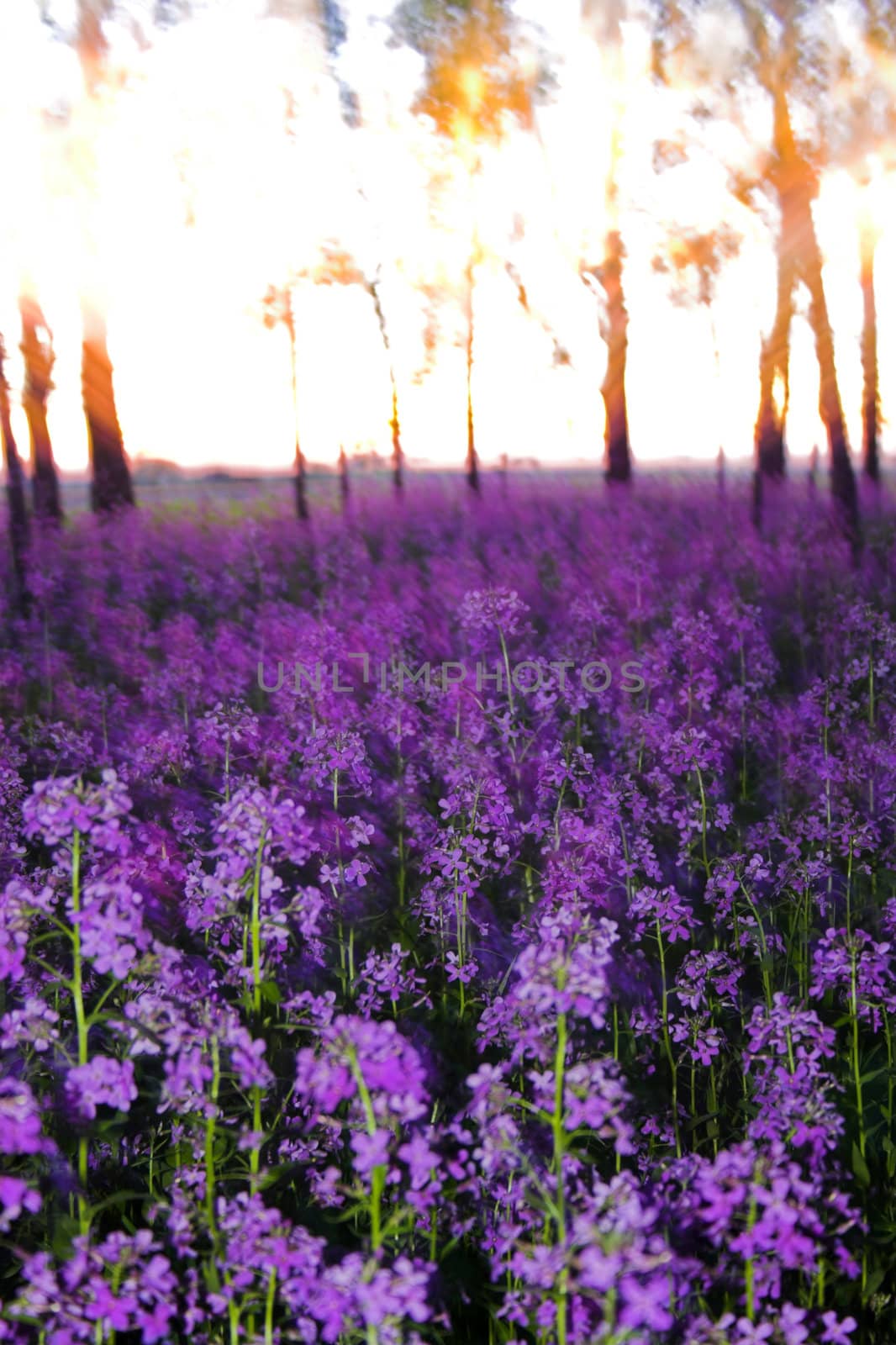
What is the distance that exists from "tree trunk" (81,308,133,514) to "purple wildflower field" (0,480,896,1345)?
18.9ft

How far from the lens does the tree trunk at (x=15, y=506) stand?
8.73m

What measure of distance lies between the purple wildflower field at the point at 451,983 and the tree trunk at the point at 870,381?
14598 millimetres

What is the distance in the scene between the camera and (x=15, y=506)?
30.7 feet

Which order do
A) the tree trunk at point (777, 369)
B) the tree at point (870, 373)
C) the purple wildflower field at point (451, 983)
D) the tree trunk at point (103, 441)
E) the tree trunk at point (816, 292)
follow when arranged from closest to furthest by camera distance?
the purple wildflower field at point (451, 983) → the tree trunk at point (816, 292) → the tree trunk at point (777, 369) → the tree trunk at point (103, 441) → the tree at point (870, 373)

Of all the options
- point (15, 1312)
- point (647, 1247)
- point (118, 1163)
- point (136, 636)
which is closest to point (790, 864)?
point (647, 1247)

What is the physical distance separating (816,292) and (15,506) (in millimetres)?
8614

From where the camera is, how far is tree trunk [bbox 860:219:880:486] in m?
19.6

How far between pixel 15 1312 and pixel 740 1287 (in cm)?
145

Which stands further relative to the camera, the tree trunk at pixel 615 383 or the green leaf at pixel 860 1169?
the tree trunk at pixel 615 383

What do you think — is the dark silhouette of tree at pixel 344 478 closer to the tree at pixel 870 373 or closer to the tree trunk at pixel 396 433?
the tree trunk at pixel 396 433

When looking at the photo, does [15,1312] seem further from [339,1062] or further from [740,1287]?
[740,1287]

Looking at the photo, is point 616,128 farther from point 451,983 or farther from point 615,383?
point 451,983

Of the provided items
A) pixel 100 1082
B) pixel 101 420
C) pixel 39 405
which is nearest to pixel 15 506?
pixel 39 405

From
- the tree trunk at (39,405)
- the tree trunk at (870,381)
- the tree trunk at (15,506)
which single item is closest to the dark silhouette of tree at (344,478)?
the tree trunk at (39,405)
